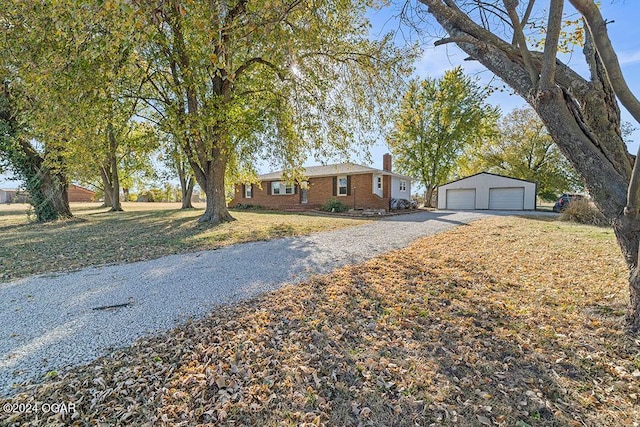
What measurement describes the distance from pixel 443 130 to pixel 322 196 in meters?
13.1

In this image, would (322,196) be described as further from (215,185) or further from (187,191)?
(187,191)

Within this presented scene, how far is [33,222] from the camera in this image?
42.3 ft

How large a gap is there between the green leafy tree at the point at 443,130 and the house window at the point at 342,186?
25.7 ft

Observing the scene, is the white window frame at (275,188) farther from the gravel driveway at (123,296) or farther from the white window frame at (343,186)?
the gravel driveway at (123,296)

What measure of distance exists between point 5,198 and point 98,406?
238 ft

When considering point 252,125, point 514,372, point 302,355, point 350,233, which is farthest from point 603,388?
point 252,125

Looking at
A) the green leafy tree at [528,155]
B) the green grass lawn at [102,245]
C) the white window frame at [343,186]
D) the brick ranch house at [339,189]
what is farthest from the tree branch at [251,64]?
the green leafy tree at [528,155]

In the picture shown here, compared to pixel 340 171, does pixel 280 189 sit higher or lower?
lower

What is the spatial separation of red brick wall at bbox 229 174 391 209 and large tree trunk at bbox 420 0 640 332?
53.0 feet

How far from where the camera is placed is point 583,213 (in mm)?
12242

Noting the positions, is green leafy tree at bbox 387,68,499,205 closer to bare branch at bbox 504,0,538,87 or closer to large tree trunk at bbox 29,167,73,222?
bare branch at bbox 504,0,538,87

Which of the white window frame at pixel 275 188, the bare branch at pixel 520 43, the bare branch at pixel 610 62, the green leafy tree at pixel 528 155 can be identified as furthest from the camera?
the green leafy tree at pixel 528 155

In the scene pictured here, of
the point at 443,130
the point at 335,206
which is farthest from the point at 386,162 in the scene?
the point at 443,130

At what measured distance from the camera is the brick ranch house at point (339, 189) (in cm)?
1950
